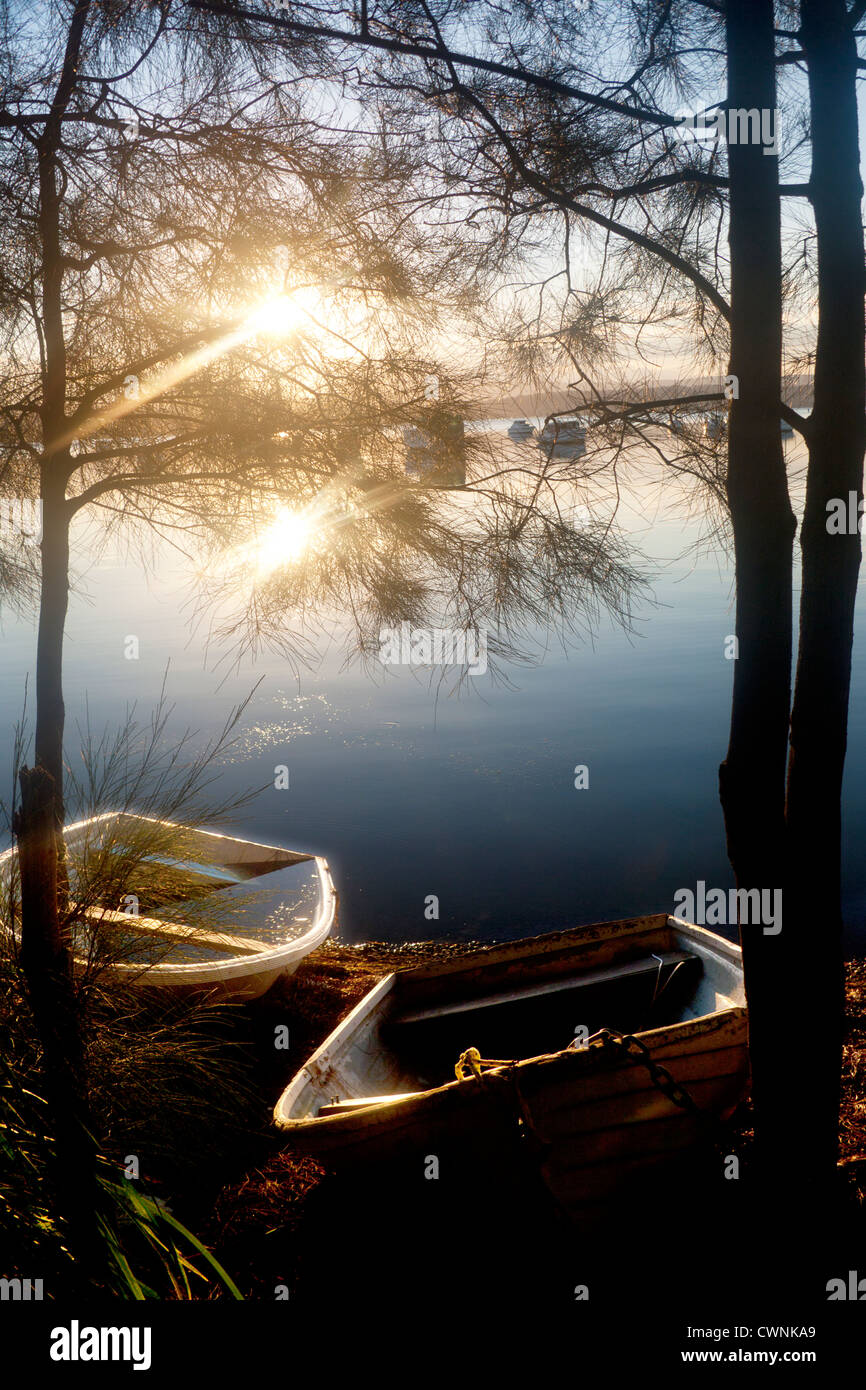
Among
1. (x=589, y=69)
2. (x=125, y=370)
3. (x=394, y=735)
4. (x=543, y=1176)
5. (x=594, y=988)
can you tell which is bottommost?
(x=543, y=1176)

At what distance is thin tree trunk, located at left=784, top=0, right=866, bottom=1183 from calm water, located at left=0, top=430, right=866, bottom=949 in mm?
1274

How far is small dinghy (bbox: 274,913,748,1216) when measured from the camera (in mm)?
2660

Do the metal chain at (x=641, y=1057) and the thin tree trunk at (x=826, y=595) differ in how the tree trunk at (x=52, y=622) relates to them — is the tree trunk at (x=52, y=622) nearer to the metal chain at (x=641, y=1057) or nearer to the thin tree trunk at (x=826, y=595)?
the metal chain at (x=641, y=1057)

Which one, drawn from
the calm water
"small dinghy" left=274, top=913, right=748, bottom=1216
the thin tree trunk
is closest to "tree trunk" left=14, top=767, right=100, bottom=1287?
"small dinghy" left=274, top=913, right=748, bottom=1216

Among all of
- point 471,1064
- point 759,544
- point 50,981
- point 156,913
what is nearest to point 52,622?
point 156,913

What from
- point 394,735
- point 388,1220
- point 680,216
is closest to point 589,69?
point 680,216

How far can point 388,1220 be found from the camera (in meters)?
2.87

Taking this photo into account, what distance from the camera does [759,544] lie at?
2.19 metres

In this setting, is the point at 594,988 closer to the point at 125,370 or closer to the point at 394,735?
the point at 125,370

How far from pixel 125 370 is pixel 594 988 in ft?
11.3

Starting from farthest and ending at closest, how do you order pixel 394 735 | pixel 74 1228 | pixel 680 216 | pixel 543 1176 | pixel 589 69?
pixel 394 735 < pixel 680 216 < pixel 589 69 < pixel 543 1176 < pixel 74 1228

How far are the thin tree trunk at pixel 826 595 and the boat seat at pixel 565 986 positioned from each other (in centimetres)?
151

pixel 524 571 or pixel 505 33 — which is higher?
pixel 505 33

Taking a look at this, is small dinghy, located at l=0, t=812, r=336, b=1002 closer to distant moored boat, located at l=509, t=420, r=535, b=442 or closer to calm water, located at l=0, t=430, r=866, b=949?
calm water, located at l=0, t=430, r=866, b=949
